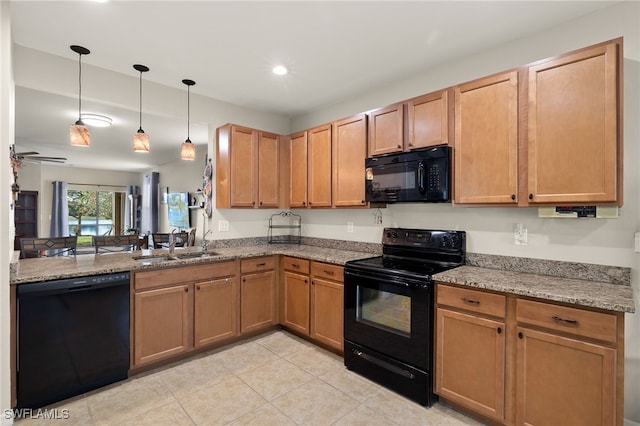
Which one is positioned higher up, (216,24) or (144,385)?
(216,24)

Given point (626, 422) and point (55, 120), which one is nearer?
point (626, 422)

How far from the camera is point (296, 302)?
3299mm

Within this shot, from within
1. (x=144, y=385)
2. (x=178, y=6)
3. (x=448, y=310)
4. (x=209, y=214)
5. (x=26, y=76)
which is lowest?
(x=144, y=385)

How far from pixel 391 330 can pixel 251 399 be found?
115cm

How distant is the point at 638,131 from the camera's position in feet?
6.08

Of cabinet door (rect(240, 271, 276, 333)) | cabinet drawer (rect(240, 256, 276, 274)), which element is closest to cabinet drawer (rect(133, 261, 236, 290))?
cabinet drawer (rect(240, 256, 276, 274))

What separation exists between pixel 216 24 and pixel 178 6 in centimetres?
26

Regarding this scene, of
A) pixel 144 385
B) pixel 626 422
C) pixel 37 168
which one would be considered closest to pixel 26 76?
pixel 144 385

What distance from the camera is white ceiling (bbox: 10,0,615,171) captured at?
1.98 meters

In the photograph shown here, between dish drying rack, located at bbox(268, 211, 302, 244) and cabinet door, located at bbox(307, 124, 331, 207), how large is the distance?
0.77 meters

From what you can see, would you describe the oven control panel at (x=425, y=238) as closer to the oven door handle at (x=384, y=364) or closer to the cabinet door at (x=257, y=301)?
the oven door handle at (x=384, y=364)

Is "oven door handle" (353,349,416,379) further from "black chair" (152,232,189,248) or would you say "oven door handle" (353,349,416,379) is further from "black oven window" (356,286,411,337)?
"black chair" (152,232,189,248)

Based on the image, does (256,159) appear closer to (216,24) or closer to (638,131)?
(216,24)

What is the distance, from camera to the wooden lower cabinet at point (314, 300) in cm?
288
